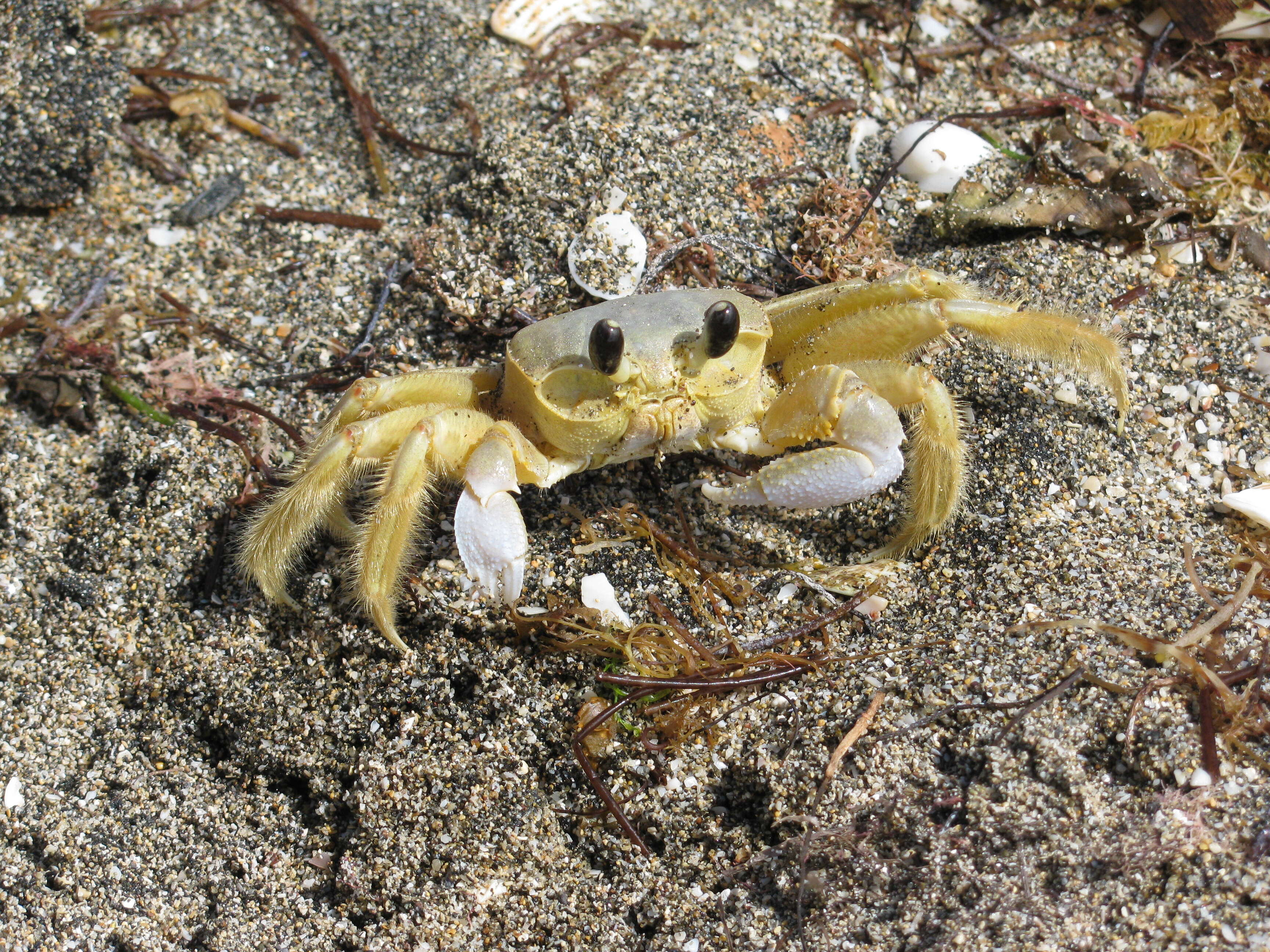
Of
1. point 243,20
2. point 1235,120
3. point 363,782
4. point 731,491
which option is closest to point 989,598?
point 731,491

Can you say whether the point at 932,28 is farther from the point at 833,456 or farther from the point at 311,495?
the point at 311,495

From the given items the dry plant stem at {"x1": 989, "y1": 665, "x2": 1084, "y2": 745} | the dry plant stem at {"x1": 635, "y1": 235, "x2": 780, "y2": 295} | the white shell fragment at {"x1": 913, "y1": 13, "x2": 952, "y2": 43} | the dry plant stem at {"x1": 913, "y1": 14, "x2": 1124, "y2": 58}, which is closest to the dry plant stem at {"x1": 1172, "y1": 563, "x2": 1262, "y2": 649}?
the dry plant stem at {"x1": 989, "y1": 665, "x2": 1084, "y2": 745}

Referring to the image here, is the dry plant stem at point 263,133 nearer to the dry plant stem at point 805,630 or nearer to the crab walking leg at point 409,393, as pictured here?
the crab walking leg at point 409,393

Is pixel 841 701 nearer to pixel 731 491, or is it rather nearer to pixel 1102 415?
pixel 731 491

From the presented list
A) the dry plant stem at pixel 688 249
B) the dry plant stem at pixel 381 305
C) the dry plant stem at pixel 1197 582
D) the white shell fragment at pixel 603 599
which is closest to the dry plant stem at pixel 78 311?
the dry plant stem at pixel 381 305

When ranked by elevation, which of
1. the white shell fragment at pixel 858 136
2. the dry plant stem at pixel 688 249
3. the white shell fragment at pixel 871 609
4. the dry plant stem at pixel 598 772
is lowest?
the dry plant stem at pixel 598 772

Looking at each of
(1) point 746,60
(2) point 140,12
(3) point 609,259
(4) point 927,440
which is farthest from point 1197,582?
(2) point 140,12
